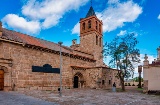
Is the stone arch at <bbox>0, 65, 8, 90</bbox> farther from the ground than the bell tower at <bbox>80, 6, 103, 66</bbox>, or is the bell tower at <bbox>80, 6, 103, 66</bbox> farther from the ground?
the bell tower at <bbox>80, 6, 103, 66</bbox>

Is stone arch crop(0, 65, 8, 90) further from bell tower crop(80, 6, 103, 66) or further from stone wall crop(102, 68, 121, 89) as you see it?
bell tower crop(80, 6, 103, 66)

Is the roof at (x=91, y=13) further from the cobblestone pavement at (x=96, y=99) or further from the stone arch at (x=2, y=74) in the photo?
the cobblestone pavement at (x=96, y=99)

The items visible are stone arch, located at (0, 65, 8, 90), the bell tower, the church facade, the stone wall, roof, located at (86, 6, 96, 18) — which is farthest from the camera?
roof, located at (86, 6, 96, 18)

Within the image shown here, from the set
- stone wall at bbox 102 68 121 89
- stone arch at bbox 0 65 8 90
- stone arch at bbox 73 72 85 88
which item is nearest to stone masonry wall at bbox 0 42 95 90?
stone arch at bbox 0 65 8 90

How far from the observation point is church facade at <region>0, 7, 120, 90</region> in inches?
726

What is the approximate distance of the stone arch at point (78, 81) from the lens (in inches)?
1110

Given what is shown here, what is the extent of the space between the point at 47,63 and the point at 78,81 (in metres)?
7.99

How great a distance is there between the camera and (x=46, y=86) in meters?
22.3

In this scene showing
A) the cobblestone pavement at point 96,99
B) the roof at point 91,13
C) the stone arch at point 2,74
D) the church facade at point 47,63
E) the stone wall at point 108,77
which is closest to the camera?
the cobblestone pavement at point 96,99

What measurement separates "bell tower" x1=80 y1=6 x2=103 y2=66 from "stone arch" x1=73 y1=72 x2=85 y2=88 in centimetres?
722

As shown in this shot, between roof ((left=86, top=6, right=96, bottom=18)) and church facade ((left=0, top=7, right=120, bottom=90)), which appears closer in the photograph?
church facade ((left=0, top=7, right=120, bottom=90))

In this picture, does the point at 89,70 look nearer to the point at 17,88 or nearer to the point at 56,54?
the point at 56,54

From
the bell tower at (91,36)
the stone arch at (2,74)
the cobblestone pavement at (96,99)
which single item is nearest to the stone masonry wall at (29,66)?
the stone arch at (2,74)

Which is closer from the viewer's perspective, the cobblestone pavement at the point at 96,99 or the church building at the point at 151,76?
the cobblestone pavement at the point at 96,99
